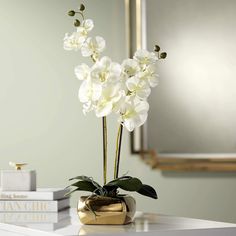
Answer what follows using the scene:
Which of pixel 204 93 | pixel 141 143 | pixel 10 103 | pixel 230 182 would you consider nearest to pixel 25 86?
pixel 10 103

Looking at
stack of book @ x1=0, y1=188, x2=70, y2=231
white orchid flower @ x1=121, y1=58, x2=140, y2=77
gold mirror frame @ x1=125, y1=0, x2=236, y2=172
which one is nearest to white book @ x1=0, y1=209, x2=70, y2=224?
stack of book @ x1=0, y1=188, x2=70, y2=231

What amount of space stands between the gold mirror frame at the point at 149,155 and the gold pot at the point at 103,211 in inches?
61.1

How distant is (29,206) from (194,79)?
153 cm

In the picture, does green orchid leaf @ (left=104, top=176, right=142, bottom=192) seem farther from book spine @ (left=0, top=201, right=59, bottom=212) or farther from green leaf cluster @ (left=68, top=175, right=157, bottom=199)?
book spine @ (left=0, top=201, right=59, bottom=212)

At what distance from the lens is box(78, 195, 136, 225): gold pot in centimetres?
192

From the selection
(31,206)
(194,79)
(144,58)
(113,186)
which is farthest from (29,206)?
(194,79)

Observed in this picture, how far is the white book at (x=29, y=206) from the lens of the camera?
2242mm

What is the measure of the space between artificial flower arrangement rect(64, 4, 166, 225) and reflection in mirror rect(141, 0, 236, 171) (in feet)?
4.90

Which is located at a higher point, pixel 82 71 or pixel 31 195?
pixel 82 71

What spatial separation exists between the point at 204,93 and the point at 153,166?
46 cm

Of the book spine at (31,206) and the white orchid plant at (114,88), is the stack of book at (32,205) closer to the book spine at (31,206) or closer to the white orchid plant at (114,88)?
the book spine at (31,206)

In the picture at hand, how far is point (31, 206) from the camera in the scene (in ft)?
7.35

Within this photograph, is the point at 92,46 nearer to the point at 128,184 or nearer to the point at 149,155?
the point at 128,184

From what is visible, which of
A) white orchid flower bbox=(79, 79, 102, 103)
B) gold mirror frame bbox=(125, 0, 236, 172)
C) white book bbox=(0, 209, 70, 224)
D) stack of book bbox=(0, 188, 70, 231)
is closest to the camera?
white orchid flower bbox=(79, 79, 102, 103)
